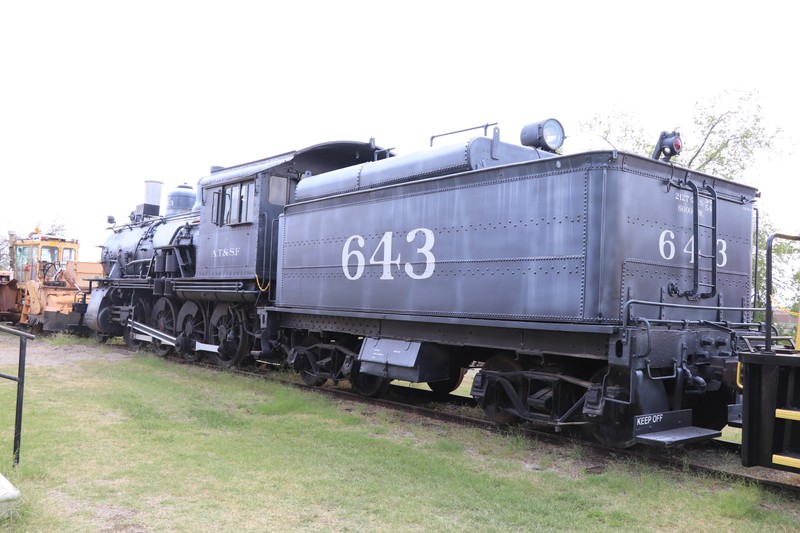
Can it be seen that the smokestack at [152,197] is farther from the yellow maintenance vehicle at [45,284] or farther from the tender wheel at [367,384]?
the tender wheel at [367,384]

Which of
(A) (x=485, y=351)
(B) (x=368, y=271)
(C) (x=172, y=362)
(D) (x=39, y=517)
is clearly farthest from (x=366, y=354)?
(C) (x=172, y=362)

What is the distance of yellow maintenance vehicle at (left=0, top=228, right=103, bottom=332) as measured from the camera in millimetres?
17797

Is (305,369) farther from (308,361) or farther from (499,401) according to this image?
(499,401)

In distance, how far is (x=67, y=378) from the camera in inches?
400

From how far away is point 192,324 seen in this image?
1330 centimetres

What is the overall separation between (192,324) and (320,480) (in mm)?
8835

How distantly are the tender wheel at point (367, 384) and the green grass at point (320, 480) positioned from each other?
4.13ft

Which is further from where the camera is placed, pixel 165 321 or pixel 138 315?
pixel 138 315

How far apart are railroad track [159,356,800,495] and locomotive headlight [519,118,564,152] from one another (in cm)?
353

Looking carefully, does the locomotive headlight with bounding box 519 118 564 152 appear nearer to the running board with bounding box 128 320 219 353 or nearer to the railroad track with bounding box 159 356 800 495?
the railroad track with bounding box 159 356 800 495

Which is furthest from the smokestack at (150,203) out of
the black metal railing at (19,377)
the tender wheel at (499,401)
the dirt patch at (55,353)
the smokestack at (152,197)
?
the black metal railing at (19,377)

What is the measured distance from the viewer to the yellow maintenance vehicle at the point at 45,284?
17797 mm

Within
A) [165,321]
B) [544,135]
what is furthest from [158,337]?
[544,135]

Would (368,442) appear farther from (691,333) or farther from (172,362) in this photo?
(172,362)
